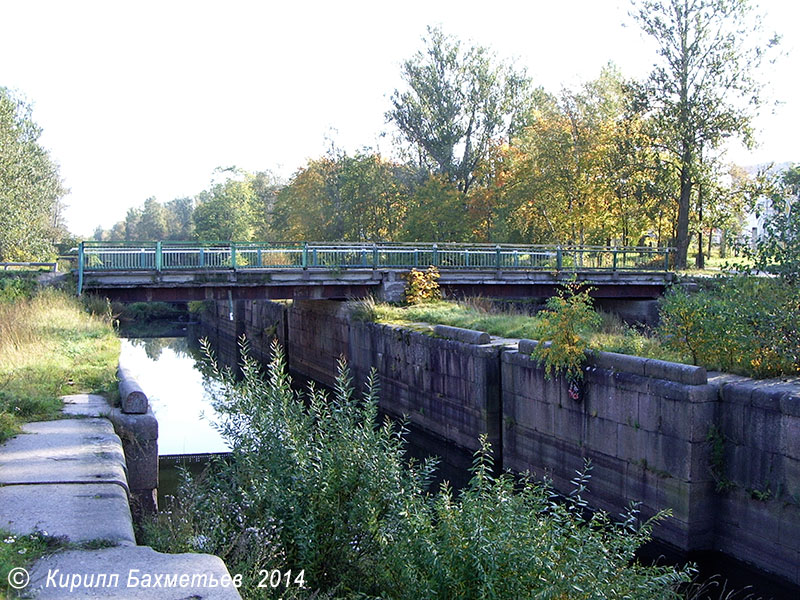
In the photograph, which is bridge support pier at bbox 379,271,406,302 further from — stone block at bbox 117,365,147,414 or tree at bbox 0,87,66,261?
tree at bbox 0,87,66,261

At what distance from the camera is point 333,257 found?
79.5 ft

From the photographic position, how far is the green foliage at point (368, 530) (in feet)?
19.0

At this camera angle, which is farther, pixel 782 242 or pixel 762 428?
pixel 782 242

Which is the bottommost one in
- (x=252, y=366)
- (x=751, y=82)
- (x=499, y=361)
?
(x=499, y=361)

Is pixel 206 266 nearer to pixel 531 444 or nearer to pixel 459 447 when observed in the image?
pixel 459 447

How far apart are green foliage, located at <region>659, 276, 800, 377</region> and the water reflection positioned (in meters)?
7.65

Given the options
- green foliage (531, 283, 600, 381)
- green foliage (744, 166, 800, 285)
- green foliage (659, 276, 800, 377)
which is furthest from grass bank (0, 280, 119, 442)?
green foliage (744, 166, 800, 285)

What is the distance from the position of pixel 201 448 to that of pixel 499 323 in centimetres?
769

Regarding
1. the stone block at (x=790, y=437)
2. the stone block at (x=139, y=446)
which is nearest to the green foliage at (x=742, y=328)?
the stone block at (x=790, y=437)

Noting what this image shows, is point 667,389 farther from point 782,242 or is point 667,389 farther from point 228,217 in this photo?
point 228,217

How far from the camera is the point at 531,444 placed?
14.7 meters

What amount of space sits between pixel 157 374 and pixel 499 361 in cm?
1992

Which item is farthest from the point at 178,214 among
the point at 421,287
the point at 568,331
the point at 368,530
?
the point at 368,530

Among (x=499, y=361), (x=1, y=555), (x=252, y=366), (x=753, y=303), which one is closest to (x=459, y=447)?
(x=499, y=361)
